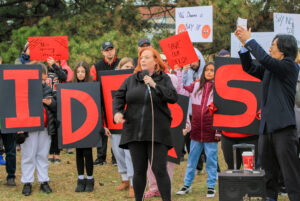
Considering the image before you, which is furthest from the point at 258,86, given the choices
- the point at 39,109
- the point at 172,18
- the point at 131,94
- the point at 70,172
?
the point at 172,18

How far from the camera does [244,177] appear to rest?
16.3ft

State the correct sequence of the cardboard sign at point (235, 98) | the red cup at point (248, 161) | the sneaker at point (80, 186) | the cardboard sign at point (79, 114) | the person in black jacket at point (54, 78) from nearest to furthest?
the red cup at point (248, 161)
the cardboard sign at point (235, 98)
the cardboard sign at point (79, 114)
the sneaker at point (80, 186)
the person in black jacket at point (54, 78)

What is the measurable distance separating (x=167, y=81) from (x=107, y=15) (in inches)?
294

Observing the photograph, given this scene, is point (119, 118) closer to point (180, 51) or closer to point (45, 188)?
point (45, 188)

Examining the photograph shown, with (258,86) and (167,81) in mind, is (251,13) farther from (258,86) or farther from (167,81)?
(167,81)

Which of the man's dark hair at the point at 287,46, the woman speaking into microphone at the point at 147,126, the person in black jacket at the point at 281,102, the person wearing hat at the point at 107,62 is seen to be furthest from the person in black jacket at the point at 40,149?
the man's dark hair at the point at 287,46

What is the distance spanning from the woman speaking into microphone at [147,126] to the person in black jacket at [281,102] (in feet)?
3.08

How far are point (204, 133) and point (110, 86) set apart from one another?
1405 mm

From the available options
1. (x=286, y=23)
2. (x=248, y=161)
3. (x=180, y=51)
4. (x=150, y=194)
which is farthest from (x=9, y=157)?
(x=286, y=23)

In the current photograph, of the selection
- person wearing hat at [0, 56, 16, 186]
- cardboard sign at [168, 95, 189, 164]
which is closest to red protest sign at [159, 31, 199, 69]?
cardboard sign at [168, 95, 189, 164]

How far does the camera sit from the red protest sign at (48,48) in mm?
7809

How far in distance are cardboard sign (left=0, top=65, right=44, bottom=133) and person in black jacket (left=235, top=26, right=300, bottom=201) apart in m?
2.85

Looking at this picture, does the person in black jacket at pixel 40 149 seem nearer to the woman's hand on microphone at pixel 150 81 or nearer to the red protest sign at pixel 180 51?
the red protest sign at pixel 180 51

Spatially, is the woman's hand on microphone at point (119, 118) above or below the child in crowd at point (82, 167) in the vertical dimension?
above
